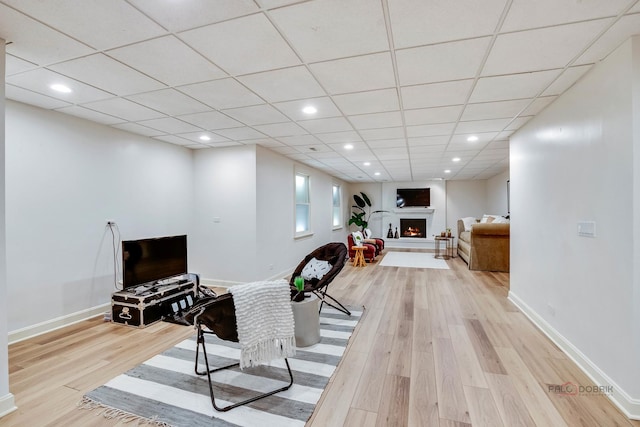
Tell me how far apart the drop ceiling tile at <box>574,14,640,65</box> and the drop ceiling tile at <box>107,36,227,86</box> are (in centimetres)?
254

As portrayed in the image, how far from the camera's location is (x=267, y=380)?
218 cm

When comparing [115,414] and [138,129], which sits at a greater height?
[138,129]

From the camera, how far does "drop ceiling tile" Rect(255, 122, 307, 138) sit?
3.59 metres

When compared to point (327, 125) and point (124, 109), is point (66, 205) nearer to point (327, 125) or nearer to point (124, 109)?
point (124, 109)

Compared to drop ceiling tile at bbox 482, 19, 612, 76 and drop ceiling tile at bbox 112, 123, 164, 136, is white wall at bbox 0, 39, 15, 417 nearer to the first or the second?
drop ceiling tile at bbox 112, 123, 164, 136

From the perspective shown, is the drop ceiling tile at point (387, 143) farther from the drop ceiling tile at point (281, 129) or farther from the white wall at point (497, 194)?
the white wall at point (497, 194)

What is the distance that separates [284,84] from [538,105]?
2.54 m

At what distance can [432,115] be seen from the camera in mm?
3207

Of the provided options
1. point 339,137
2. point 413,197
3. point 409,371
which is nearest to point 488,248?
point 339,137

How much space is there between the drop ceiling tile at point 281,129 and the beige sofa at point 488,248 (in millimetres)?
4315

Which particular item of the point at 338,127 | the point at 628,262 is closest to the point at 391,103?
the point at 338,127

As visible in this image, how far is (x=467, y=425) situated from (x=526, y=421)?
370mm

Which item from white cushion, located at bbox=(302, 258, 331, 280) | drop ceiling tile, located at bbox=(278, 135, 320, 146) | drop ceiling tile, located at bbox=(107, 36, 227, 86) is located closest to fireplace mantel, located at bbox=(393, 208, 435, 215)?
drop ceiling tile, located at bbox=(278, 135, 320, 146)

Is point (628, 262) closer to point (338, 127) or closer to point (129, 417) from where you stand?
point (338, 127)
